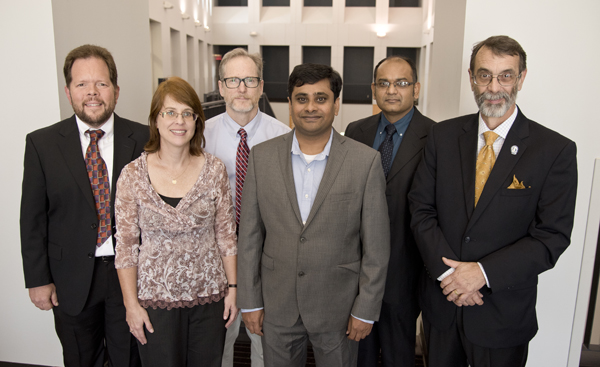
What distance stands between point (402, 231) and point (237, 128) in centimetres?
117

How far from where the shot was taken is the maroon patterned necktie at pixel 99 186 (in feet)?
7.47

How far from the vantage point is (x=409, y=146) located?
7.98 feet

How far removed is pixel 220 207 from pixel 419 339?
2246 millimetres

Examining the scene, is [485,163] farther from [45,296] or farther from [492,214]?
[45,296]

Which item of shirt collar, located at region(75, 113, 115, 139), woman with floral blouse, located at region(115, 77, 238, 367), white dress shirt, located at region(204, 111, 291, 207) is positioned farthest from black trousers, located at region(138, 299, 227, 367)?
shirt collar, located at region(75, 113, 115, 139)

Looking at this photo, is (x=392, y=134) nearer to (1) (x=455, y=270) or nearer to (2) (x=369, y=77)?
(1) (x=455, y=270)

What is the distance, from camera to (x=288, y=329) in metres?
2.03

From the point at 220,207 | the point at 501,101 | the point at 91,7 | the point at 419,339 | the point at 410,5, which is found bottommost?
the point at 419,339

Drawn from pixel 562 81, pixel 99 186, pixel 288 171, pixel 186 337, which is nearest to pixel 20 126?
pixel 99 186

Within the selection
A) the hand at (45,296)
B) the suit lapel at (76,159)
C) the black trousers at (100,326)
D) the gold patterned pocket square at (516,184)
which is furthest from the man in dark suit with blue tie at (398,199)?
the hand at (45,296)

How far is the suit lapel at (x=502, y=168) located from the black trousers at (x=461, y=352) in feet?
1.75

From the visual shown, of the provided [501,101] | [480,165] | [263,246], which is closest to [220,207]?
[263,246]

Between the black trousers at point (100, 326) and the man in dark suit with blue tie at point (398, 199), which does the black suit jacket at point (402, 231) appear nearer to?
the man in dark suit with blue tie at point (398, 199)

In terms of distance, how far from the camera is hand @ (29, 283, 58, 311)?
2299mm
